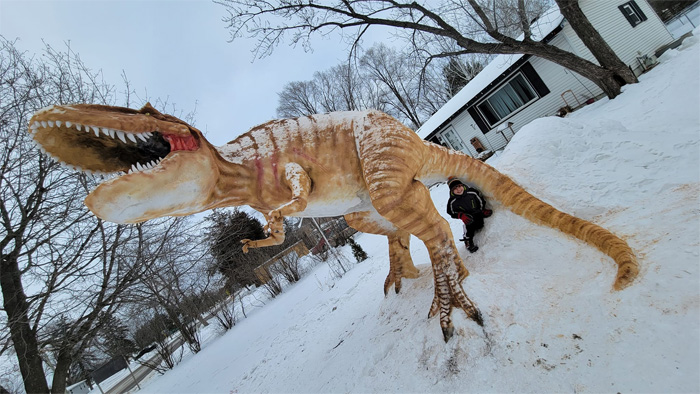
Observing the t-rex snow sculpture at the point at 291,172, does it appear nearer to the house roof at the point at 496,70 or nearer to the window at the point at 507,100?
the house roof at the point at 496,70

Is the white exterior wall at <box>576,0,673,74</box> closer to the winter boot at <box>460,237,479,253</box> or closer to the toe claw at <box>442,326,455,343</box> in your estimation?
the winter boot at <box>460,237,479,253</box>

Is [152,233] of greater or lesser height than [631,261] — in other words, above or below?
above

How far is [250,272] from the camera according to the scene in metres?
10.9

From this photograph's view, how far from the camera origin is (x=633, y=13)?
37.0 feet

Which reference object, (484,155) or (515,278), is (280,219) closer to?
(515,278)

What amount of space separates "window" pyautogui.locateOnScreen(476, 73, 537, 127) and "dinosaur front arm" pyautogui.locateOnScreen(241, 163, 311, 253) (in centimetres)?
1296

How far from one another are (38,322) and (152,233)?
206cm

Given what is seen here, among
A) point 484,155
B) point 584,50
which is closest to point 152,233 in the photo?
point 484,155

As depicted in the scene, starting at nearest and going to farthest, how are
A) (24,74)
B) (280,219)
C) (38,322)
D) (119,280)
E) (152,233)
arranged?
(280,219) < (38,322) < (24,74) < (119,280) < (152,233)

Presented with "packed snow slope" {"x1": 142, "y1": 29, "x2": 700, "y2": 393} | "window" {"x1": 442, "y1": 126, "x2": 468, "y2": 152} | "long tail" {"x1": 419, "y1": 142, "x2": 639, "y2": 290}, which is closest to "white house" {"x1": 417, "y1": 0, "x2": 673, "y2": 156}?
"window" {"x1": 442, "y1": 126, "x2": 468, "y2": 152}

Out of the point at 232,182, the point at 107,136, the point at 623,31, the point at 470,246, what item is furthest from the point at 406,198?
the point at 623,31

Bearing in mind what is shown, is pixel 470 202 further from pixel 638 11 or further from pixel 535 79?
pixel 638 11

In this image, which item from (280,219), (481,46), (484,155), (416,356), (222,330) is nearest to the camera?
(280,219)

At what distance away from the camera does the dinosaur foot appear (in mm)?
2025
